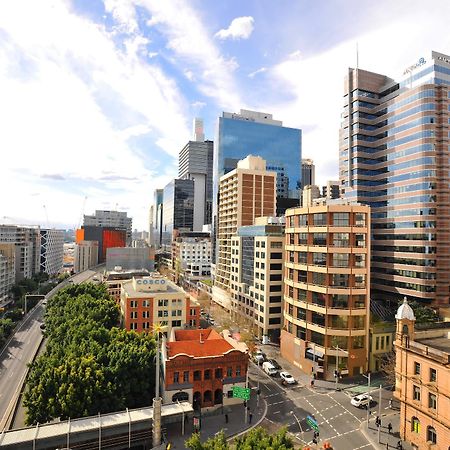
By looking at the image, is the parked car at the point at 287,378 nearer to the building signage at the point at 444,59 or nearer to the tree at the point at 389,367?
the tree at the point at 389,367

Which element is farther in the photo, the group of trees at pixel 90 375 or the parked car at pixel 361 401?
the parked car at pixel 361 401

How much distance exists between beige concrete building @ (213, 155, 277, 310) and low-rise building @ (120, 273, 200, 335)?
4081cm

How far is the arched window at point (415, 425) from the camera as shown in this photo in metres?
47.1

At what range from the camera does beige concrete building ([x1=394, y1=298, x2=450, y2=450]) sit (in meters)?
43.1

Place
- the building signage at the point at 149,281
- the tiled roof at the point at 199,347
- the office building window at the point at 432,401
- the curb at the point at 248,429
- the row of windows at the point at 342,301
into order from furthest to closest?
the building signage at the point at 149,281
the row of windows at the point at 342,301
the tiled roof at the point at 199,347
the curb at the point at 248,429
the office building window at the point at 432,401

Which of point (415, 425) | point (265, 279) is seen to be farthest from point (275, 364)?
point (415, 425)

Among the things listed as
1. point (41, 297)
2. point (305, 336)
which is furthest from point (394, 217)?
point (41, 297)

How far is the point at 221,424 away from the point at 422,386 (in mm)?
29367

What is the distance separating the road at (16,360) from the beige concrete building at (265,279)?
5619cm

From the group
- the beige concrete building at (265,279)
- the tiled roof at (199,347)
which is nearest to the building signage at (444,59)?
the beige concrete building at (265,279)

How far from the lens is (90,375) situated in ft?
169

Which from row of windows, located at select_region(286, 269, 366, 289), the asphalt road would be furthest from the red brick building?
row of windows, located at select_region(286, 269, 366, 289)

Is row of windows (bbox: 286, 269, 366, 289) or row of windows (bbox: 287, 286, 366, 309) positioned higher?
row of windows (bbox: 286, 269, 366, 289)

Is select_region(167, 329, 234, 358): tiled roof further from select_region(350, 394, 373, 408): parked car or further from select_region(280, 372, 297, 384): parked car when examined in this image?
select_region(350, 394, 373, 408): parked car
